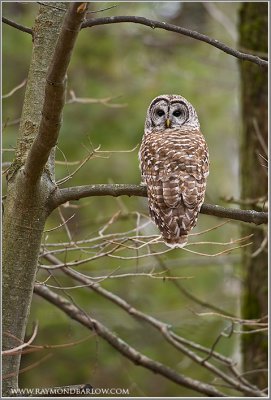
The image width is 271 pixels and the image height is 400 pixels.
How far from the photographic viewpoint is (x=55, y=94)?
310 cm

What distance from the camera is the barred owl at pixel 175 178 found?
4.07m

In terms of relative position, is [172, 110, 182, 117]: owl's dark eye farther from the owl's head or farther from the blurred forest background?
the blurred forest background

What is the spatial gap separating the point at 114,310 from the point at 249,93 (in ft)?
11.1

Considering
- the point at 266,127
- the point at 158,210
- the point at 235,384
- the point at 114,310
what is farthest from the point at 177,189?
the point at 114,310

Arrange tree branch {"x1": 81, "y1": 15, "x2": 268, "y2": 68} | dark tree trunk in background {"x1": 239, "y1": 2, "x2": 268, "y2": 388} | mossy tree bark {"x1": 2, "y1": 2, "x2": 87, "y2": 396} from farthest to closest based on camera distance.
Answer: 1. dark tree trunk in background {"x1": 239, "y1": 2, "x2": 268, "y2": 388}
2. mossy tree bark {"x1": 2, "y1": 2, "x2": 87, "y2": 396}
3. tree branch {"x1": 81, "y1": 15, "x2": 268, "y2": 68}

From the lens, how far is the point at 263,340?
602 centimetres

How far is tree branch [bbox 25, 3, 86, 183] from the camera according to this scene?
2.83 meters

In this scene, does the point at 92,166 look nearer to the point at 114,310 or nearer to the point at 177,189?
the point at 114,310

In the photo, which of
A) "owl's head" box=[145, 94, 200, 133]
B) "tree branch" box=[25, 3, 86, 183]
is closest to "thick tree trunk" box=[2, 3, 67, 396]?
"tree branch" box=[25, 3, 86, 183]

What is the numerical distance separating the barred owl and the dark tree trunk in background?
4.86ft

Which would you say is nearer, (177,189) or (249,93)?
(177,189)

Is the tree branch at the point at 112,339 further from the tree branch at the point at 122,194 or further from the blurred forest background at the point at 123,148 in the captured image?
the blurred forest background at the point at 123,148

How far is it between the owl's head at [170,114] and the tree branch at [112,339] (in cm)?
137

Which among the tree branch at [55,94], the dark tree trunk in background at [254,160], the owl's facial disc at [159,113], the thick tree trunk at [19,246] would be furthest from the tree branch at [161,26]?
the dark tree trunk in background at [254,160]
